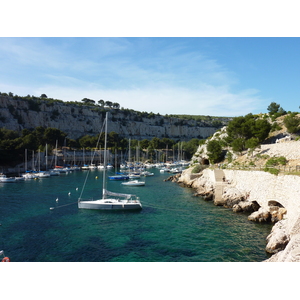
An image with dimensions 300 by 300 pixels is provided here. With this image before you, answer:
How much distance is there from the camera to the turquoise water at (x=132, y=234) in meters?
13.2

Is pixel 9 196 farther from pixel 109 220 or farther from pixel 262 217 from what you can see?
pixel 262 217

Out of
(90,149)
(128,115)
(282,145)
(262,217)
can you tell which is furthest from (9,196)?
(128,115)

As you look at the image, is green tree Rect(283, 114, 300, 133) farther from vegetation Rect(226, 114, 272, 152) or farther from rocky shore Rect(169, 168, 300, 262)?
rocky shore Rect(169, 168, 300, 262)

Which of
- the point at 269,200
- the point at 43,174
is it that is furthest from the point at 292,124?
the point at 43,174

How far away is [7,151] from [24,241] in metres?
47.7

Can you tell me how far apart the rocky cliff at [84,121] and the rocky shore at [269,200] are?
277ft

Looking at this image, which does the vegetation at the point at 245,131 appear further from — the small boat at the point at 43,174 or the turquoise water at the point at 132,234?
the small boat at the point at 43,174

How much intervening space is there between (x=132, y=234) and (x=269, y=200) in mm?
10692

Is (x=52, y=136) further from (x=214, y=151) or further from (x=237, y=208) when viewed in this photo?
(x=237, y=208)

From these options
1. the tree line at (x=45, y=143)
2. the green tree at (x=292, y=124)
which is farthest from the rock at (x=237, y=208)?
the tree line at (x=45, y=143)

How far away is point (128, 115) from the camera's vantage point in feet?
439

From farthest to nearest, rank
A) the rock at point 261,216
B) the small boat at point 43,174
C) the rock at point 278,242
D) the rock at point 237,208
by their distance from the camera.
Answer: the small boat at point 43,174 → the rock at point 237,208 → the rock at point 261,216 → the rock at point 278,242

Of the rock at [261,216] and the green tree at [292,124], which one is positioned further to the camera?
the green tree at [292,124]

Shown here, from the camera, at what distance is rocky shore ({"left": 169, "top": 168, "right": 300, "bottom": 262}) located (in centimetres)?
1183
